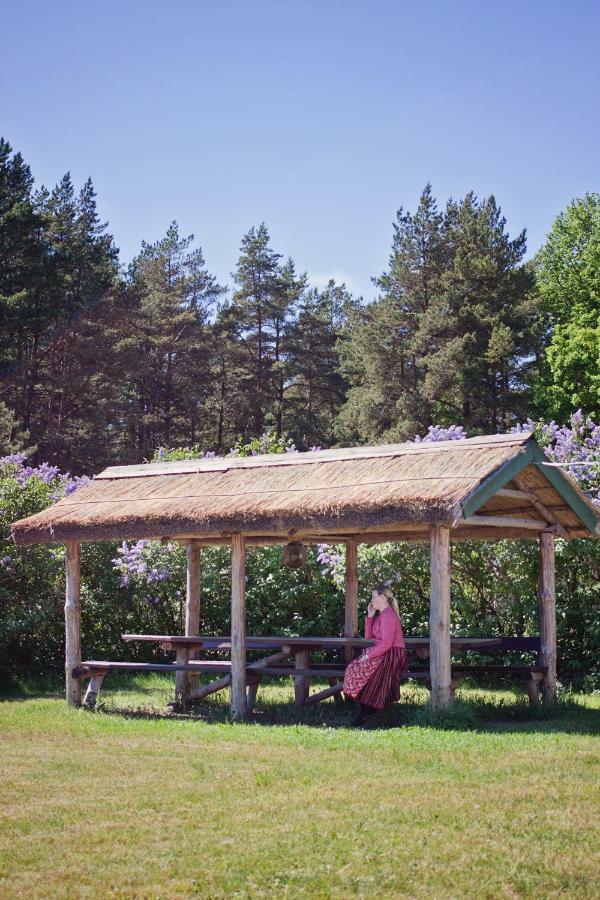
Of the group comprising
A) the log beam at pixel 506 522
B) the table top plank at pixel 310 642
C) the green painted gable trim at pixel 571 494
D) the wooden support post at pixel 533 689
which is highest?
the green painted gable trim at pixel 571 494

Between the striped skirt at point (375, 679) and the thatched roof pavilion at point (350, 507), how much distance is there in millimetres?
707

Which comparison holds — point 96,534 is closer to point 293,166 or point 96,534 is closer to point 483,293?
point 293,166

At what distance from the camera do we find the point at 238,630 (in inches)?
507

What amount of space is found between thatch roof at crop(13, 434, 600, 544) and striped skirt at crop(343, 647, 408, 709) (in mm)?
1476

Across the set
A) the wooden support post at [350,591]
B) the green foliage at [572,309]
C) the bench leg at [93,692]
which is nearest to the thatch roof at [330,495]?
the wooden support post at [350,591]

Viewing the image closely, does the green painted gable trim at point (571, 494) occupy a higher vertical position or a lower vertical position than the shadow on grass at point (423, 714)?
higher

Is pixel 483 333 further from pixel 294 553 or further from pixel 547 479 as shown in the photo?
pixel 547 479

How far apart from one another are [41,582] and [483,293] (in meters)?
23.1

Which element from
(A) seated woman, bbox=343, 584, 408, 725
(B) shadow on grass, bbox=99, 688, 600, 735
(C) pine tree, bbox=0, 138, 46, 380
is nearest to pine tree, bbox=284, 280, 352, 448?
(C) pine tree, bbox=0, 138, 46, 380

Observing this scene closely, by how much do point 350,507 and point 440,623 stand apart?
153 centimetres

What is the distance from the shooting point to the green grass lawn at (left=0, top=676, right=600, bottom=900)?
5.93 m

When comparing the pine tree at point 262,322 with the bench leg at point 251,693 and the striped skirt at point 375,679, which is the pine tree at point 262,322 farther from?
the striped skirt at point 375,679

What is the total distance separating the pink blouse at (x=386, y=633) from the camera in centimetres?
1182

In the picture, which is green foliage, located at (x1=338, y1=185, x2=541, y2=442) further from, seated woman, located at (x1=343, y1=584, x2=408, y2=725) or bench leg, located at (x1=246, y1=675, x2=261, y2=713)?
seated woman, located at (x1=343, y1=584, x2=408, y2=725)
